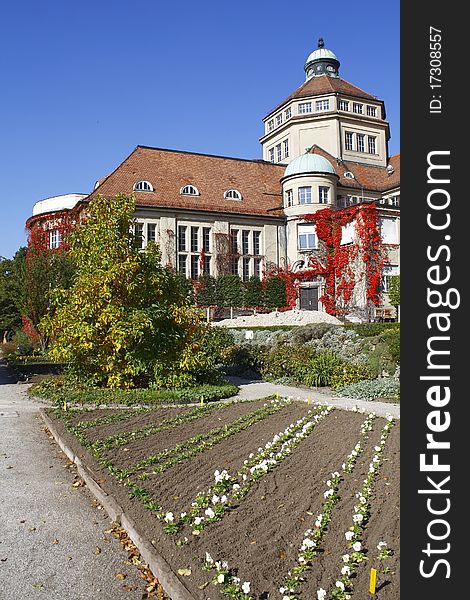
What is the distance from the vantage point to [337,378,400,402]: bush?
13758 millimetres

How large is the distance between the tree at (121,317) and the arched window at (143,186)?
27.1 m

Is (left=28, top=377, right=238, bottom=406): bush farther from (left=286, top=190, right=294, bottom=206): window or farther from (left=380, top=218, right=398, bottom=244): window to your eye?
(left=286, top=190, right=294, bottom=206): window

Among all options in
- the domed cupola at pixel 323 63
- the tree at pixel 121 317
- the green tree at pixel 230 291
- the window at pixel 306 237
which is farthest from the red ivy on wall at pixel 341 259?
the tree at pixel 121 317

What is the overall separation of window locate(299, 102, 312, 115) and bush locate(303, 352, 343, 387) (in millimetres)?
39243

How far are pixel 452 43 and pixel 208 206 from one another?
4153 cm

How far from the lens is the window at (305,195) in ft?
144

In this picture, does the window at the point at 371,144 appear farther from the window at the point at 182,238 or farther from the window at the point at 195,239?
the window at the point at 182,238

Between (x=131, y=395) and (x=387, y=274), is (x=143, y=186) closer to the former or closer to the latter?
(x=387, y=274)

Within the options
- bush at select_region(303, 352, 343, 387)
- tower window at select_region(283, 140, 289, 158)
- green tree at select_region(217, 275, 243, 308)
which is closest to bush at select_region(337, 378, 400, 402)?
bush at select_region(303, 352, 343, 387)

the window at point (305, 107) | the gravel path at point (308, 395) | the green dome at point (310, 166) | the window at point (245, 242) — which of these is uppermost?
the window at point (305, 107)

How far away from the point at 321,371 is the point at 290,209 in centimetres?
2960

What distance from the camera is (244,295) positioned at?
41.3 metres

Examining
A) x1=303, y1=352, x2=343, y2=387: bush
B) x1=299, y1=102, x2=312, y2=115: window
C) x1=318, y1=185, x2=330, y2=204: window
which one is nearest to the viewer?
x1=303, y1=352, x2=343, y2=387: bush

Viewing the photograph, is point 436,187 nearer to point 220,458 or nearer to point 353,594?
point 353,594
